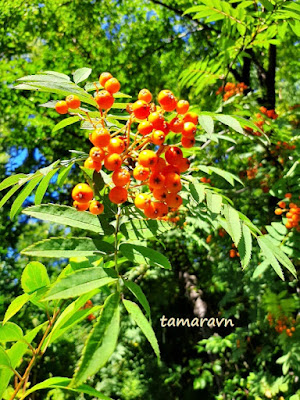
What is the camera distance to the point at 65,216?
3.11 feet

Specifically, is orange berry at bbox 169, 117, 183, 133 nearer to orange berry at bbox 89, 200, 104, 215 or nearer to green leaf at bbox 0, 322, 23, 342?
orange berry at bbox 89, 200, 104, 215

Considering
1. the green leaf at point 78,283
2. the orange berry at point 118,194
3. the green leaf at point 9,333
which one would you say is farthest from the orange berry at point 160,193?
the green leaf at point 9,333

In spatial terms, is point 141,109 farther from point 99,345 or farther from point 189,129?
point 99,345

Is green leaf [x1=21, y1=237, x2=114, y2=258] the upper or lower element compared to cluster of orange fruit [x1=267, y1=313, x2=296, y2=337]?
upper

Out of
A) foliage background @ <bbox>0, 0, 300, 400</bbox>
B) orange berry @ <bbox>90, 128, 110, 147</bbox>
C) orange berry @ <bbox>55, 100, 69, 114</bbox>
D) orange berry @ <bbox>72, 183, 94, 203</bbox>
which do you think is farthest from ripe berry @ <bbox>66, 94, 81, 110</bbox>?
foliage background @ <bbox>0, 0, 300, 400</bbox>

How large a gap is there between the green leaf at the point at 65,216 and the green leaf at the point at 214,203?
14.4 inches

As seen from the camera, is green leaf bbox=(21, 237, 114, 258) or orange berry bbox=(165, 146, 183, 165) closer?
green leaf bbox=(21, 237, 114, 258)

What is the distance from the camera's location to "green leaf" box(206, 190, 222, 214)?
1.07 meters

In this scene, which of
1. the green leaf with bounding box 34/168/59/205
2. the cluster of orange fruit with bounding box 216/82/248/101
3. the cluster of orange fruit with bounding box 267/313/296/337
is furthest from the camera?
the cluster of orange fruit with bounding box 216/82/248/101

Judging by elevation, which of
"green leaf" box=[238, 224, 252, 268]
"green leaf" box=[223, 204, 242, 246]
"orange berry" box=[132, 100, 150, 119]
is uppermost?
"orange berry" box=[132, 100, 150, 119]

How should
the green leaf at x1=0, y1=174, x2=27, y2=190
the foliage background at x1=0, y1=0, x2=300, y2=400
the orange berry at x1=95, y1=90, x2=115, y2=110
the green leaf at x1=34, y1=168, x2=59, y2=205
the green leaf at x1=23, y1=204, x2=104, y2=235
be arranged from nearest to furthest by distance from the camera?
the green leaf at x1=23, y1=204, x2=104, y2=235, the orange berry at x1=95, y1=90, x2=115, y2=110, the green leaf at x1=0, y1=174, x2=27, y2=190, the green leaf at x1=34, y1=168, x2=59, y2=205, the foliage background at x1=0, y1=0, x2=300, y2=400

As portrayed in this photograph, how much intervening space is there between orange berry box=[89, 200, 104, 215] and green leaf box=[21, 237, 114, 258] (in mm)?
94

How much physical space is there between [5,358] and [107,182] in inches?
23.5

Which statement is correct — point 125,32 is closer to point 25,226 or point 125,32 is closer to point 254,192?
point 254,192
